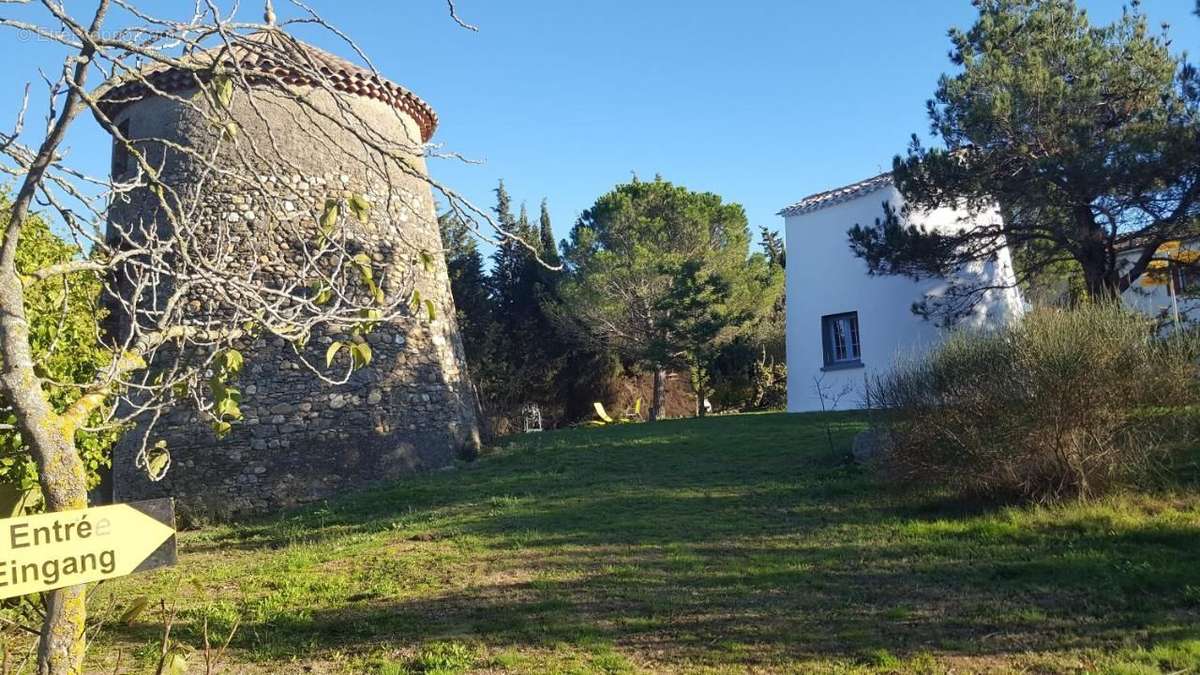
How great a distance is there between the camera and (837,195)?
1703cm

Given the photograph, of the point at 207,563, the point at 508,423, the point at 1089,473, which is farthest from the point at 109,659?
the point at 508,423

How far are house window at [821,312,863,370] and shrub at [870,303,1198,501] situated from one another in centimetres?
874

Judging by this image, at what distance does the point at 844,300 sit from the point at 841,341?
88 centimetres

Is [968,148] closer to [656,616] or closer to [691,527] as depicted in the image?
[691,527]

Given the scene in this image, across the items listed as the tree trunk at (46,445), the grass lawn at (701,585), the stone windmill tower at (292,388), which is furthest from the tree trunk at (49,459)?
the stone windmill tower at (292,388)

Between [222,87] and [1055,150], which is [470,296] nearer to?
[1055,150]

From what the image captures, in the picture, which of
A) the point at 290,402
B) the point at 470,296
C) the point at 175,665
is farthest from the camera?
the point at 470,296

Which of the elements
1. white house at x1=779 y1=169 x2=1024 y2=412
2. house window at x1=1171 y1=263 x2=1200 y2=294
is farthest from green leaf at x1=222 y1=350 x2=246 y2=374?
white house at x1=779 y1=169 x2=1024 y2=412

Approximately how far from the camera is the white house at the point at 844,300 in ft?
51.4

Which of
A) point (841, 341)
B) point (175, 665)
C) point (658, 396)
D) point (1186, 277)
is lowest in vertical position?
point (175, 665)

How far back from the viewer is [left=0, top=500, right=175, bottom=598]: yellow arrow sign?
2.30 metres

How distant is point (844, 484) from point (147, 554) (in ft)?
25.5

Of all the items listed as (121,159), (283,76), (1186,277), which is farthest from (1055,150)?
(121,159)

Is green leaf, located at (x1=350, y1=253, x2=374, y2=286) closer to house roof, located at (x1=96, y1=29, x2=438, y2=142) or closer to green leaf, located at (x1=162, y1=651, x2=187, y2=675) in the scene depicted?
house roof, located at (x1=96, y1=29, x2=438, y2=142)
